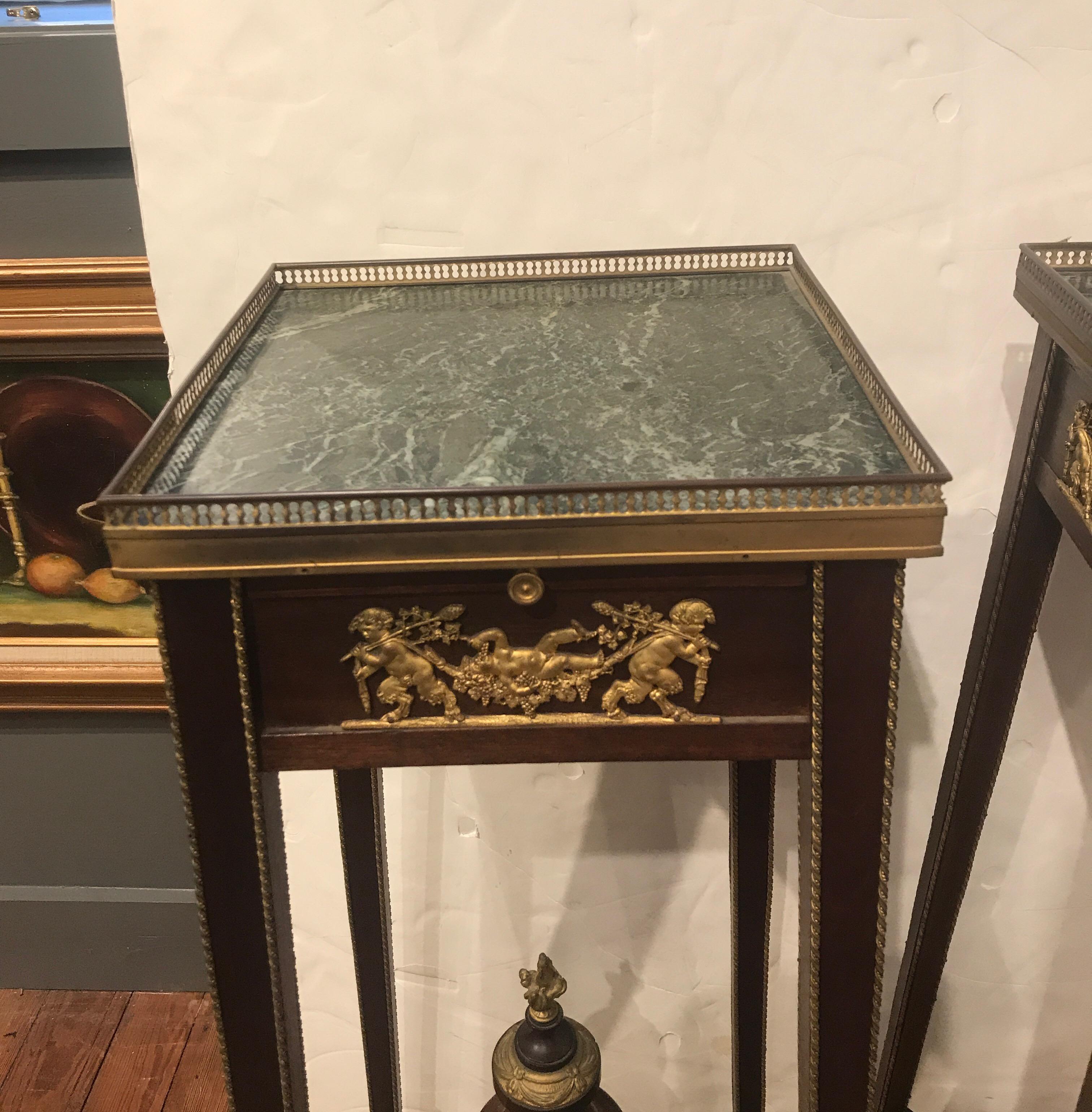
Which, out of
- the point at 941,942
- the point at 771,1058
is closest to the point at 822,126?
the point at 941,942

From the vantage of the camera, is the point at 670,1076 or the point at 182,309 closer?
the point at 182,309

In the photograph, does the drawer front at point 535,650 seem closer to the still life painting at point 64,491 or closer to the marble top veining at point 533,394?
the marble top veining at point 533,394

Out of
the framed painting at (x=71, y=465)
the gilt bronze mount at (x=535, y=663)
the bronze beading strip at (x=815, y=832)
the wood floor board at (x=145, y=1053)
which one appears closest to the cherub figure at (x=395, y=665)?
the gilt bronze mount at (x=535, y=663)

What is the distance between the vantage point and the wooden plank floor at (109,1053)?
1482 millimetres

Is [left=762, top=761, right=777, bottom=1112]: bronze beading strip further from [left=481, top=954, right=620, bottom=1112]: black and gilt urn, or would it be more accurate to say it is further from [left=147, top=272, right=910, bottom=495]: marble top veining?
[left=147, top=272, right=910, bottom=495]: marble top veining

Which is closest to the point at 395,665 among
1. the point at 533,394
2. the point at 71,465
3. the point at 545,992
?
the point at 533,394

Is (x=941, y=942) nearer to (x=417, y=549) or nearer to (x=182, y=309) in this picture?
(x=417, y=549)

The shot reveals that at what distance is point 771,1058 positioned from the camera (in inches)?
59.2

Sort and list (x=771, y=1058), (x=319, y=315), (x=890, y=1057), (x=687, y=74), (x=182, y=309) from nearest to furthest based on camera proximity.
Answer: (x=319, y=315) → (x=687, y=74) → (x=182, y=309) → (x=890, y=1057) → (x=771, y=1058)

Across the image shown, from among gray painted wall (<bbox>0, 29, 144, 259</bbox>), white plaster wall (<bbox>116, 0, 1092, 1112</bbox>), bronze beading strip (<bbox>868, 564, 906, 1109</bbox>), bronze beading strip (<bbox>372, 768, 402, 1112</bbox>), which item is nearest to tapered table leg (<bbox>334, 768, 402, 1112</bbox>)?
bronze beading strip (<bbox>372, 768, 402, 1112</bbox>)

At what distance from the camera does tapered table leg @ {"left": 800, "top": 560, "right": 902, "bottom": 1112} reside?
64 centimetres

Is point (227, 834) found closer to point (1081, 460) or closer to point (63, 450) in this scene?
point (1081, 460)

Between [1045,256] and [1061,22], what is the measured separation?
245mm

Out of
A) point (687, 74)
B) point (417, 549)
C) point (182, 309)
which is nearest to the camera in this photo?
point (417, 549)
